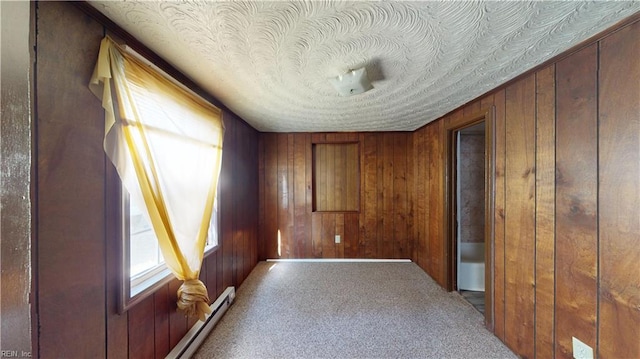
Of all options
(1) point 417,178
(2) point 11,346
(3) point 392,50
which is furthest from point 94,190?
(1) point 417,178

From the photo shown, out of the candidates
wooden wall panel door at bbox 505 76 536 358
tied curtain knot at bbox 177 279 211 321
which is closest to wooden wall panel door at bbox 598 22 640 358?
wooden wall panel door at bbox 505 76 536 358

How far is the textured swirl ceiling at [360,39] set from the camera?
881mm

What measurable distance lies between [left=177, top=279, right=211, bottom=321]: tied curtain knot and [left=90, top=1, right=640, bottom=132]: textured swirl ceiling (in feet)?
4.60

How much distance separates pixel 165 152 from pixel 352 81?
1.22 meters

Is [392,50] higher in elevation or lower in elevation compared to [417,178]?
higher

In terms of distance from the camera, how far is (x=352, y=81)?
1.38 meters

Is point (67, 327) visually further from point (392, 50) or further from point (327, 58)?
point (392, 50)

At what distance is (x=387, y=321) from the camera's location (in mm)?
1826

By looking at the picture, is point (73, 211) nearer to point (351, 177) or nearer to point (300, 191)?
point (300, 191)

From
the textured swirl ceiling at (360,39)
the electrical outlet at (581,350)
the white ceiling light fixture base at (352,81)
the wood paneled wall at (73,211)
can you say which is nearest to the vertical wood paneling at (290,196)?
the textured swirl ceiling at (360,39)

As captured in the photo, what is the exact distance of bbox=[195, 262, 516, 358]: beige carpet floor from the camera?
1535mm

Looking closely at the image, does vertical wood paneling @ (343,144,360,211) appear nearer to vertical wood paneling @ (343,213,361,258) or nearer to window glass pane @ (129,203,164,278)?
vertical wood paneling @ (343,213,361,258)

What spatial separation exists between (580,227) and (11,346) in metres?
2.07

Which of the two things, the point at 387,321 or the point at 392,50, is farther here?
the point at 387,321
